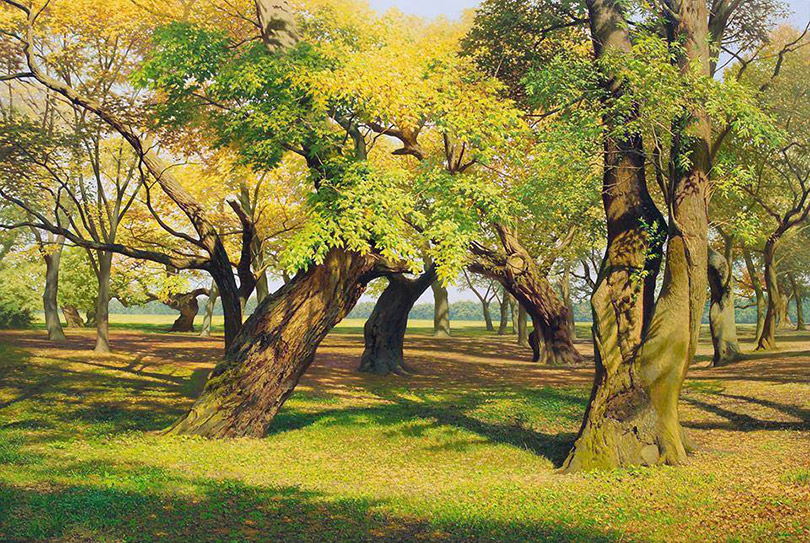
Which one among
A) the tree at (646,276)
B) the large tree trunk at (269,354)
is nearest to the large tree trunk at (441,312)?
the large tree trunk at (269,354)

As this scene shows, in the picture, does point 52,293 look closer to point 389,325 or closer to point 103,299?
point 103,299

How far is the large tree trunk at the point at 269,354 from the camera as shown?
15.1 metres

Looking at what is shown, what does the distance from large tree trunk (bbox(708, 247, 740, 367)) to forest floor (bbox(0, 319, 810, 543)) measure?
115 inches

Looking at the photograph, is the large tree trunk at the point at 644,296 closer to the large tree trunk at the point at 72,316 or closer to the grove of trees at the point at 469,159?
the grove of trees at the point at 469,159

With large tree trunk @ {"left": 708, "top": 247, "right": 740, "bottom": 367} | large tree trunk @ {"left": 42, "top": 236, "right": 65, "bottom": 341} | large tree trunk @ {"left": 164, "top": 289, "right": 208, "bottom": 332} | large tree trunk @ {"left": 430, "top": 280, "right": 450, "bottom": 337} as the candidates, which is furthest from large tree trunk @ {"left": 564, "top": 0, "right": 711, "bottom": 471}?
large tree trunk @ {"left": 164, "top": 289, "right": 208, "bottom": 332}

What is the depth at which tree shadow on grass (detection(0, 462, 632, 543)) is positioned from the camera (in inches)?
335

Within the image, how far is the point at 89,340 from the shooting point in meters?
36.6

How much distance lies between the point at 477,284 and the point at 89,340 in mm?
56618

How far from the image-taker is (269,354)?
15.1 meters

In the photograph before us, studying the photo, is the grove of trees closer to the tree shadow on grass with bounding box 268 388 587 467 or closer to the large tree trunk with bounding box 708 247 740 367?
the tree shadow on grass with bounding box 268 388 587 467

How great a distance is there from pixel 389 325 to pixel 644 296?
15397 mm

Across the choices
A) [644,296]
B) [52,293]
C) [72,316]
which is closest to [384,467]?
[644,296]

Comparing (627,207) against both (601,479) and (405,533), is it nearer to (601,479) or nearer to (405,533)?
(601,479)

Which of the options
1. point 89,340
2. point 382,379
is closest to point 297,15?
point 382,379
